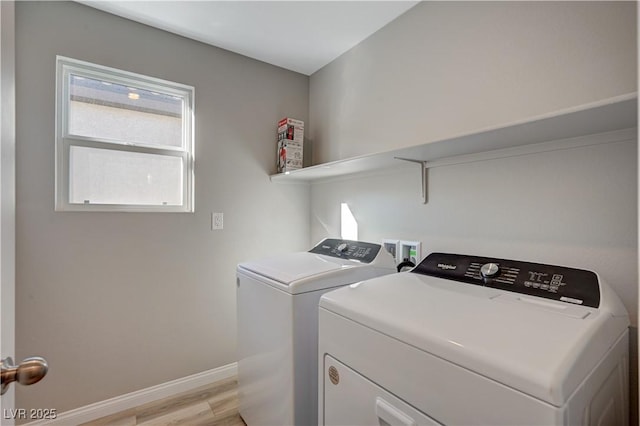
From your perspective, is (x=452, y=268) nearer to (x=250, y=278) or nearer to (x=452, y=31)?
(x=250, y=278)

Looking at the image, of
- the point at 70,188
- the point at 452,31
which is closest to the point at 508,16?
the point at 452,31

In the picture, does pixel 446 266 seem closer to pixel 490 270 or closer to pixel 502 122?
pixel 490 270

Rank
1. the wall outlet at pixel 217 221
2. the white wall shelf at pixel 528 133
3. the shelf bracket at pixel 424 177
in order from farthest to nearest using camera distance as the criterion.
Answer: the wall outlet at pixel 217 221 < the shelf bracket at pixel 424 177 < the white wall shelf at pixel 528 133

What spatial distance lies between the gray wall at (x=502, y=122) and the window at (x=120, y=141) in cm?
123

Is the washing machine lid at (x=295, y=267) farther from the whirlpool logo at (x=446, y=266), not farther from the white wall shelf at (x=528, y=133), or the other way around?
the white wall shelf at (x=528, y=133)

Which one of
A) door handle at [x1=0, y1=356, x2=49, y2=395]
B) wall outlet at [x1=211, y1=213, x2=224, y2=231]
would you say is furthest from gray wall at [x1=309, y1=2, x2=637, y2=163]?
door handle at [x1=0, y1=356, x2=49, y2=395]

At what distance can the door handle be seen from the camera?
0.54 meters

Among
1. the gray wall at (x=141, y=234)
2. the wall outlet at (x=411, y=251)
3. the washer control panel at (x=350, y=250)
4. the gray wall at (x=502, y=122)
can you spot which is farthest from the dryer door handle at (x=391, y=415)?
the gray wall at (x=141, y=234)

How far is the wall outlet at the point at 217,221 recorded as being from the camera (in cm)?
212

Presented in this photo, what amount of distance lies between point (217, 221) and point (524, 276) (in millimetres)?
1837

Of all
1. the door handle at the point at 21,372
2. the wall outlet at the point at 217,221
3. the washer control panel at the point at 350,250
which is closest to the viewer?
the door handle at the point at 21,372

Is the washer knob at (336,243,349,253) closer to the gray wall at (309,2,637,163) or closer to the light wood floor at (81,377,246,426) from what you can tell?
the gray wall at (309,2,637,163)

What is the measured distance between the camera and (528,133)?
1.09 meters

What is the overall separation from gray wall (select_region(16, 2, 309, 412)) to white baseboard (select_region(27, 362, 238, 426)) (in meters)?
0.04
